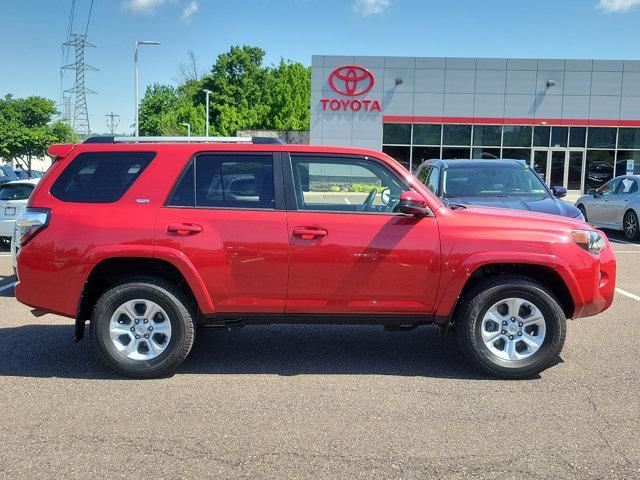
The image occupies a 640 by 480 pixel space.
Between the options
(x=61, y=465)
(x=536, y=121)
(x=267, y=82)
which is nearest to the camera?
(x=61, y=465)

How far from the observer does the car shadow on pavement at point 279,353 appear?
514 centimetres

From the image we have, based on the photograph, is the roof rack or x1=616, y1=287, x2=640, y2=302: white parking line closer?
the roof rack

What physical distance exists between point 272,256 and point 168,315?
0.95m

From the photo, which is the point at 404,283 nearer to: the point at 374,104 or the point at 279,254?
the point at 279,254

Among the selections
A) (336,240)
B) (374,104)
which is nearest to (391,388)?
(336,240)

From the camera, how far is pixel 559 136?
101 ft

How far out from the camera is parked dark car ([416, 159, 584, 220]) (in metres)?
8.85

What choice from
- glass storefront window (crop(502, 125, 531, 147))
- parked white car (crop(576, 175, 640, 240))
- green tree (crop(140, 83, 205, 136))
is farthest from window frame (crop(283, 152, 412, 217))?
green tree (crop(140, 83, 205, 136))

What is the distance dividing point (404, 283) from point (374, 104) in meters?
26.8

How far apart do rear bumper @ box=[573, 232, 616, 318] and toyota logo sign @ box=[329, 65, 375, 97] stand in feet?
86.6

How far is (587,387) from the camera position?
187 inches

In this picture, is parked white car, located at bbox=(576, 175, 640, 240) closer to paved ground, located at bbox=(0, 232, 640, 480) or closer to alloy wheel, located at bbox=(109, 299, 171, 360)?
paved ground, located at bbox=(0, 232, 640, 480)

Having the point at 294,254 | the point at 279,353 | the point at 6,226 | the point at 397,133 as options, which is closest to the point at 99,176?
the point at 294,254

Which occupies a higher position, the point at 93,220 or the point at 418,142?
the point at 418,142
